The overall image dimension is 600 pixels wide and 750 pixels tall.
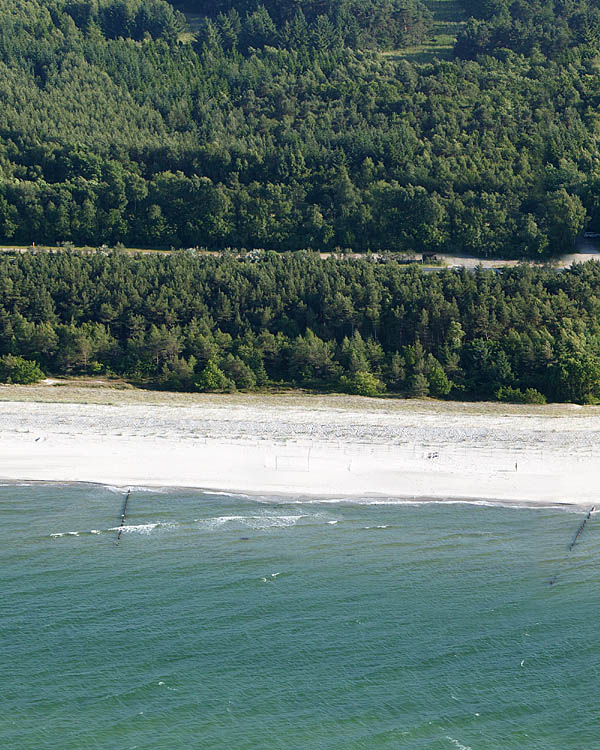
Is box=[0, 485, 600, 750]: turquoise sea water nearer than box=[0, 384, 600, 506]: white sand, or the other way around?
box=[0, 485, 600, 750]: turquoise sea water

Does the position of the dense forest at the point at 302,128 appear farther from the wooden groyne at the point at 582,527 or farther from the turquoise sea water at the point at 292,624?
the turquoise sea water at the point at 292,624

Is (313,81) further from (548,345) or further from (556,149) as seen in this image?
(548,345)

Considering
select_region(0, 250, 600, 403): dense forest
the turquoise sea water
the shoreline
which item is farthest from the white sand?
select_region(0, 250, 600, 403): dense forest

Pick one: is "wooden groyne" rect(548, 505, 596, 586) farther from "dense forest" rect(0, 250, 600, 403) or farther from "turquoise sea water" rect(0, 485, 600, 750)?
"dense forest" rect(0, 250, 600, 403)

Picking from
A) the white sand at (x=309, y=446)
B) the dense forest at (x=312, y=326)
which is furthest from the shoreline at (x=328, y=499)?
the dense forest at (x=312, y=326)

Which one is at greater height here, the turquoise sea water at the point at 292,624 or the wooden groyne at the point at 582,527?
the wooden groyne at the point at 582,527
